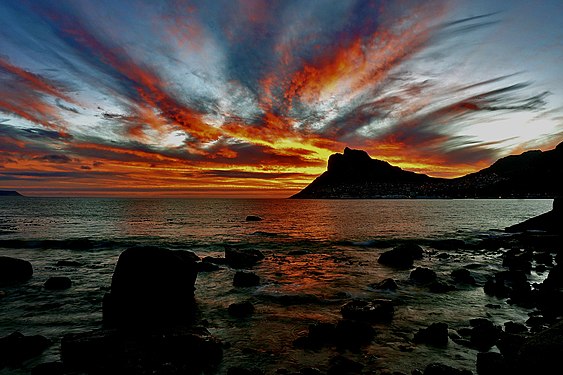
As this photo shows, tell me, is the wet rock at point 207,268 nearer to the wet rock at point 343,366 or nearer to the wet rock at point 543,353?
the wet rock at point 343,366

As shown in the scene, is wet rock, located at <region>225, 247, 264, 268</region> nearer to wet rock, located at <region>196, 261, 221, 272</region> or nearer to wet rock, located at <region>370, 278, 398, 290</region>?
wet rock, located at <region>196, 261, 221, 272</region>

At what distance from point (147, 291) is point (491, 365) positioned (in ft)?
40.7

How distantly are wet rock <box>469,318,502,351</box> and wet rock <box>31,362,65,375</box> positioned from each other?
42.2ft

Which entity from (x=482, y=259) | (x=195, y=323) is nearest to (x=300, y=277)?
(x=195, y=323)

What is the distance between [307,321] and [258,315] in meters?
2.24

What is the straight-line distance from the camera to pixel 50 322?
13148 millimetres

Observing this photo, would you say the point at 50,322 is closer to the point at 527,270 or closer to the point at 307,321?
the point at 307,321

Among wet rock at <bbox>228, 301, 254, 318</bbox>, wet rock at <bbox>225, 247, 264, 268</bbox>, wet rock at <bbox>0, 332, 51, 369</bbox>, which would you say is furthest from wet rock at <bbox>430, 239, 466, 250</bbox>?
wet rock at <bbox>0, 332, 51, 369</bbox>

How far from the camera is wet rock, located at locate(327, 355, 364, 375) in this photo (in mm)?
8695

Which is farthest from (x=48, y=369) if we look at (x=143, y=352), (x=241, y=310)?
(x=241, y=310)

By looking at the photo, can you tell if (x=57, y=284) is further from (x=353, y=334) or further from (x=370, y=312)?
(x=370, y=312)

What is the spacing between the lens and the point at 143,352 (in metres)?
8.95

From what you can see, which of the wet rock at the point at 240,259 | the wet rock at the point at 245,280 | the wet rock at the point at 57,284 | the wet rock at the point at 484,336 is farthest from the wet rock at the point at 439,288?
the wet rock at the point at 57,284

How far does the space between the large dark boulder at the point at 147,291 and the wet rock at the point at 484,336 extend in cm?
1106
